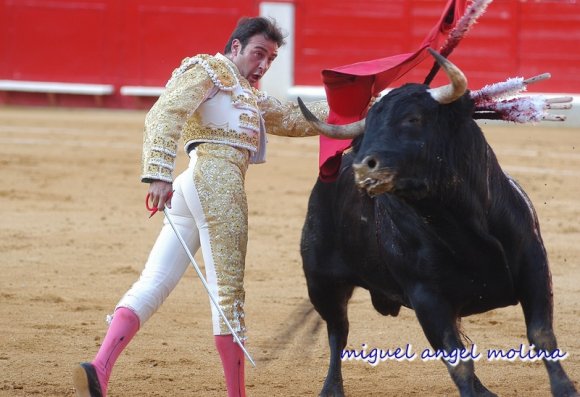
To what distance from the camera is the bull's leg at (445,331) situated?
2.75 meters

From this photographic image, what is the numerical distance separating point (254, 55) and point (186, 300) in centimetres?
188

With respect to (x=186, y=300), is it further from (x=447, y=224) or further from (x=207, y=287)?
(x=447, y=224)

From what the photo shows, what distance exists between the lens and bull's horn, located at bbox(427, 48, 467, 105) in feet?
8.29

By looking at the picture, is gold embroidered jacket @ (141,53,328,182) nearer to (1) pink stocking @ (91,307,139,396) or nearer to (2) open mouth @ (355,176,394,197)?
(1) pink stocking @ (91,307,139,396)

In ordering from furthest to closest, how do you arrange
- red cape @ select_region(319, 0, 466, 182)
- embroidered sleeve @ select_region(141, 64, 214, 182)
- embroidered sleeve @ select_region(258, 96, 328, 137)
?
1. embroidered sleeve @ select_region(258, 96, 328, 137)
2. red cape @ select_region(319, 0, 466, 182)
3. embroidered sleeve @ select_region(141, 64, 214, 182)

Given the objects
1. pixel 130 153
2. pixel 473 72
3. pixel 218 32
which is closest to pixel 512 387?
pixel 130 153

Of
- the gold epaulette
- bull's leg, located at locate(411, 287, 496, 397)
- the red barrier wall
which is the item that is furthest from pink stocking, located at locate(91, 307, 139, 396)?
the red barrier wall

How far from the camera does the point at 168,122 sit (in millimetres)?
2836

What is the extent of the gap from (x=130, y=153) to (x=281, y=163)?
132 cm

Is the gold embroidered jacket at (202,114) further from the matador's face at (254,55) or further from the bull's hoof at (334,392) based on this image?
the bull's hoof at (334,392)

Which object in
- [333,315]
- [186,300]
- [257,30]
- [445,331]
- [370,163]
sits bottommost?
[186,300]

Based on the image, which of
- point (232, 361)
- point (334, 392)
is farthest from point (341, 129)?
point (334, 392)

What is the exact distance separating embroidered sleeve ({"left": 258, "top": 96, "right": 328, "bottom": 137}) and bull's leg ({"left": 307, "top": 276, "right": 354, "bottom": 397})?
1.55 feet

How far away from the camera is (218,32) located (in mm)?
13070
